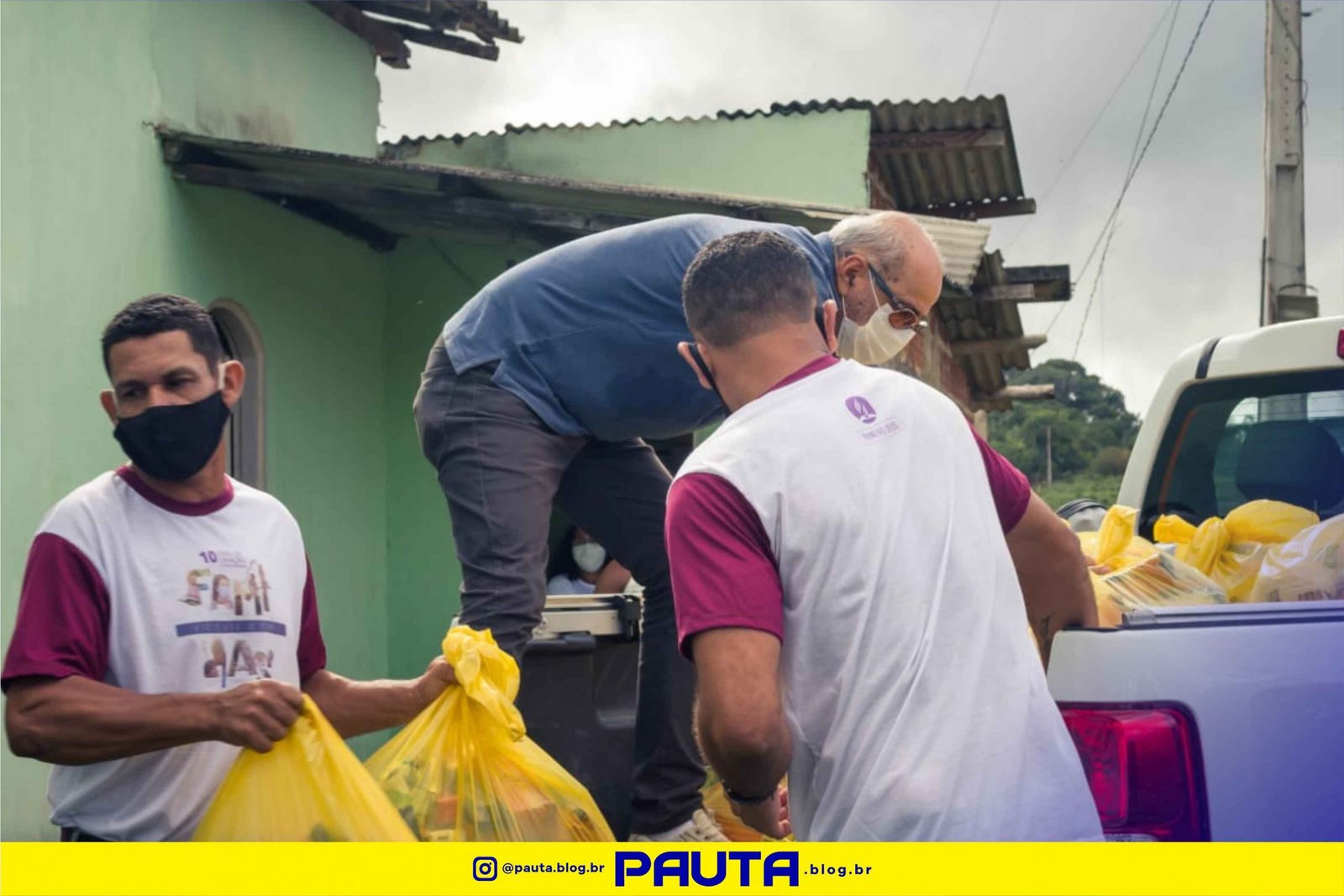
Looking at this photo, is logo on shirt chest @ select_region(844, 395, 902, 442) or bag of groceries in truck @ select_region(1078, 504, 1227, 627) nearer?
logo on shirt chest @ select_region(844, 395, 902, 442)

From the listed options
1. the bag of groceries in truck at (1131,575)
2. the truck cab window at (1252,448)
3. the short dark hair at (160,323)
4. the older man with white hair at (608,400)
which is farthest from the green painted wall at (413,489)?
the short dark hair at (160,323)

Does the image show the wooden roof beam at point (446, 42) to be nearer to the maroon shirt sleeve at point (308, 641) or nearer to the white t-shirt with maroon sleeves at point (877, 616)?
the maroon shirt sleeve at point (308, 641)

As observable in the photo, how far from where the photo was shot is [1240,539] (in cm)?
373

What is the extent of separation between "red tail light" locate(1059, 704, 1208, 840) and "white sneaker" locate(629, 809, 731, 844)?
166 cm

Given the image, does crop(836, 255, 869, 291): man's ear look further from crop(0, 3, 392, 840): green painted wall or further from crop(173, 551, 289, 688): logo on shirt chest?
crop(0, 3, 392, 840): green painted wall

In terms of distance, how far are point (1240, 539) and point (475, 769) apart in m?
2.08

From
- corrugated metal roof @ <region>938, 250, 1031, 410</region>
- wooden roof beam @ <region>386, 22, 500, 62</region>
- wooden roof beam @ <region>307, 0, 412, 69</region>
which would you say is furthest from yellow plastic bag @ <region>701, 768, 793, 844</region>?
wooden roof beam @ <region>386, 22, 500, 62</region>

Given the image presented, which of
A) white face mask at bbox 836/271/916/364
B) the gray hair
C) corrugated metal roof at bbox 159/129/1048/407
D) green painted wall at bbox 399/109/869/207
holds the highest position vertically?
green painted wall at bbox 399/109/869/207

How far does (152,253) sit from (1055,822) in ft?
20.0

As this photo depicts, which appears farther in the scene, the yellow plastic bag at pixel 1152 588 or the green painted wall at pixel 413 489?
the green painted wall at pixel 413 489

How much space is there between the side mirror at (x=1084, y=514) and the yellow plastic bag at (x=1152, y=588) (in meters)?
1.21

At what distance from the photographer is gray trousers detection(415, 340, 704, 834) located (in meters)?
3.56

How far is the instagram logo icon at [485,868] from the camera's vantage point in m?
2.44

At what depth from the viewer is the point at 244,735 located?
2293mm
